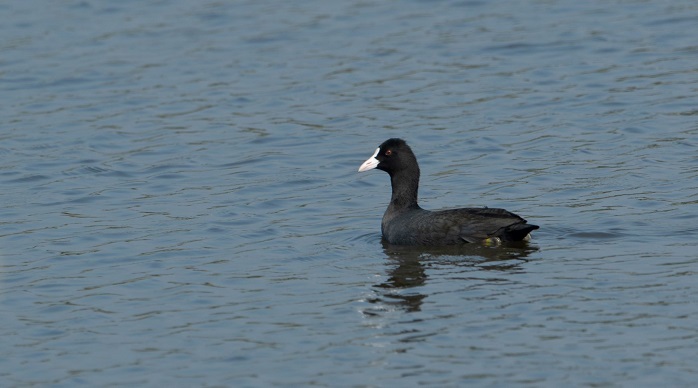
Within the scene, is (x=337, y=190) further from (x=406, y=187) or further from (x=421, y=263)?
(x=421, y=263)

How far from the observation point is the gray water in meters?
9.70

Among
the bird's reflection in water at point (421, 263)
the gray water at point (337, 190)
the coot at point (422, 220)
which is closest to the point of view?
the gray water at point (337, 190)

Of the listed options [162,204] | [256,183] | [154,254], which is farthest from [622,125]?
[154,254]

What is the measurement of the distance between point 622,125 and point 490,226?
6.02 meters

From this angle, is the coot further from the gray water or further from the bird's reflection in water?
the gray water

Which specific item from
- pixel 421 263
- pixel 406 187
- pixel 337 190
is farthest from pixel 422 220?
pixel 337 190

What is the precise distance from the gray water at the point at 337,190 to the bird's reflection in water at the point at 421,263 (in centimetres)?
4

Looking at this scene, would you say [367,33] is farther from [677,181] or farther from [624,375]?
[624,375]

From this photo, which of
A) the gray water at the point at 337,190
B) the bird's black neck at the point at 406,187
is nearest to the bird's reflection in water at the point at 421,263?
the gray water at the point at 337,190

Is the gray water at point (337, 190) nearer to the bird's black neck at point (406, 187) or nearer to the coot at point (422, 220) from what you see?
the coot at point (422, 220)

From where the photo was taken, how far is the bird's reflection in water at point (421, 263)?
1114 centimetres

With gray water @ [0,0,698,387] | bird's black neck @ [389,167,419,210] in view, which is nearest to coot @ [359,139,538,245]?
bird's black neck @ [389,167,419,210]

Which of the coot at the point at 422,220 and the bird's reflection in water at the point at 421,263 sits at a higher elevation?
the coot at the point at 422,220

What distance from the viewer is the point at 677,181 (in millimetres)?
15070
